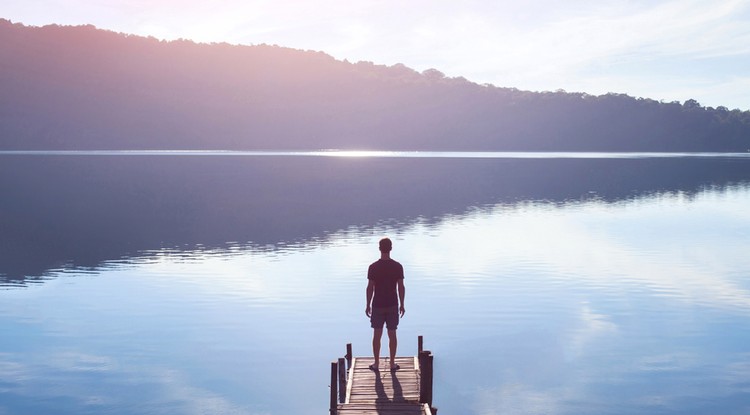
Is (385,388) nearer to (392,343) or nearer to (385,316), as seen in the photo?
(392,343)

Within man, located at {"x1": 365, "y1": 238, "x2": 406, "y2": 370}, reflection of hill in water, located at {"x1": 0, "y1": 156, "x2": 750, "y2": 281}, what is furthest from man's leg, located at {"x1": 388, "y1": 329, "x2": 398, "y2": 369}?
reflection of hill in water, located at {"x1": 0, "y1": 156, "x2": 750, "y2": 281}

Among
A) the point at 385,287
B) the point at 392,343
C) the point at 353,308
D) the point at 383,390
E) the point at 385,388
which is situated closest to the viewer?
the point at 385,287

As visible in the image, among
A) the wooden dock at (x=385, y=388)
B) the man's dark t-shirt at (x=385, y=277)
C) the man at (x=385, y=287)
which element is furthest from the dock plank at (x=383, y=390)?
the man's dark t-shirt at (x=385, y=277)

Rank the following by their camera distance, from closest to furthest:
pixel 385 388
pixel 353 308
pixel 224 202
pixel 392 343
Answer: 1. pixel 385 388
2. pixel 392 343
3. pixel 353 308
4. pixel 224 202

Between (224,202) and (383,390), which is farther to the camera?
(224,202)

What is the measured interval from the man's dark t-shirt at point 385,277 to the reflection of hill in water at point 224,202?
26.8 meters

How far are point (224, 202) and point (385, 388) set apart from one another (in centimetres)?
6283

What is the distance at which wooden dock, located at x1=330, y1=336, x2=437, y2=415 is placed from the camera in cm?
1575

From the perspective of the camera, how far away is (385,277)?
1653 cm

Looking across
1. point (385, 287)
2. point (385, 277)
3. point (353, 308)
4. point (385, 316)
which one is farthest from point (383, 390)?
point (353, 308)

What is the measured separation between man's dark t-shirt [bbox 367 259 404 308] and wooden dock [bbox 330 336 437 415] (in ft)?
4.61

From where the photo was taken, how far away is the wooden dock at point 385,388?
1575cm

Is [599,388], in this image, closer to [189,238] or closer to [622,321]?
[622,321]

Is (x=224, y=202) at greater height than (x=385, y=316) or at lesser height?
lesser
